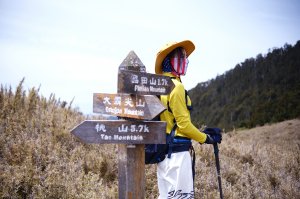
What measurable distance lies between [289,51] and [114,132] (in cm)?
6558

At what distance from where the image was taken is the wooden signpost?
2688mm

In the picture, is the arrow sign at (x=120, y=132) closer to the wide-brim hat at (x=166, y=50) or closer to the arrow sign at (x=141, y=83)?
the arrow sign at (x=141, y=83)

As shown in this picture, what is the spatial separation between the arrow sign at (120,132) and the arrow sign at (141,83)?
0.95 ft

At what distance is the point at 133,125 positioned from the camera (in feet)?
9.00

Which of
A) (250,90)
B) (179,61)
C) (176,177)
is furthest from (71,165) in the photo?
(250,90)

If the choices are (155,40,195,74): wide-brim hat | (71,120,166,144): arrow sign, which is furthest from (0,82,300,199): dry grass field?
(155,40,195,74): wide-brim hat

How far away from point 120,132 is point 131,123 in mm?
129

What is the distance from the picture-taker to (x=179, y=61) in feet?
11.0

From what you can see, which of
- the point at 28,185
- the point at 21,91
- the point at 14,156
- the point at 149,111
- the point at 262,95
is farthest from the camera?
the point at 262,95

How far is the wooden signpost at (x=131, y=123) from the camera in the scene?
2.69m

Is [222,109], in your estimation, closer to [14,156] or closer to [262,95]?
[262,95]

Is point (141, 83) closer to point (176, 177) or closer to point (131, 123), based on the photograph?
point (131, 123)

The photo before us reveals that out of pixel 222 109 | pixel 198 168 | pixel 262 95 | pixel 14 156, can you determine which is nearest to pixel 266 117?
pixel 262 95

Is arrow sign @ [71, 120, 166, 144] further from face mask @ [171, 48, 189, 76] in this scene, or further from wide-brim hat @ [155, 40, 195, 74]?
wide-brim hat @ [155, 40, 195, 74]
